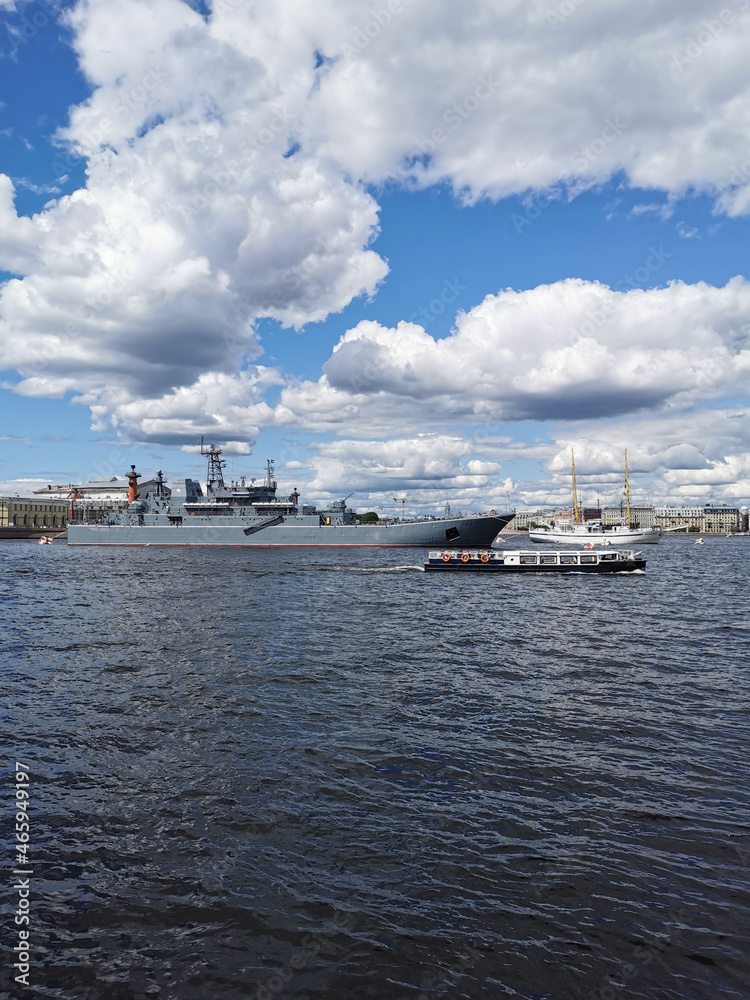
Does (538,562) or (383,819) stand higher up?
(383,819)

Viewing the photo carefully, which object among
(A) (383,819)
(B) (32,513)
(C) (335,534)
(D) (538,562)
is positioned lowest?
(D) (538,562)

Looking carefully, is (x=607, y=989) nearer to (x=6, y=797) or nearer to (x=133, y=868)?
(x=133, y=868)

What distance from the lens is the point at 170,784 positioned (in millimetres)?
10633

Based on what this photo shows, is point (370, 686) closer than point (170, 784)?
No

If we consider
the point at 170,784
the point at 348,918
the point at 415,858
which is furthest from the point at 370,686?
the point at 348,918

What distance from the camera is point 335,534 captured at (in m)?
94.1

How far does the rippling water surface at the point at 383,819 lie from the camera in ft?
20.9

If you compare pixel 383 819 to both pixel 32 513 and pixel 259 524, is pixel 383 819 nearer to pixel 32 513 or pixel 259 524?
pixel 259 524

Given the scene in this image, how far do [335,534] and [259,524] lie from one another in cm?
1275

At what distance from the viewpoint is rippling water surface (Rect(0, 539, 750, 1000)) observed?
638cm

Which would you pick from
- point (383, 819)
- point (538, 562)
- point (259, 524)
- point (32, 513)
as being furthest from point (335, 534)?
point (32, 513)

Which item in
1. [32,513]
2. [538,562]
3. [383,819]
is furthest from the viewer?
[32,513]

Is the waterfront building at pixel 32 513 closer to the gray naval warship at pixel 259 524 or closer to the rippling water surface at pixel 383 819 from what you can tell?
the gray naval warship at pixel 259 524

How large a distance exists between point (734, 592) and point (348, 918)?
44.2 meters
